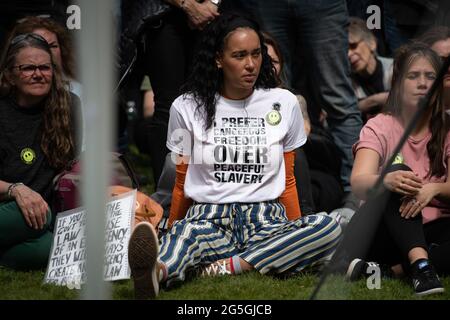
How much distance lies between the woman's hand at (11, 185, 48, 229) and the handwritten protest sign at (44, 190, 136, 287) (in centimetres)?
8

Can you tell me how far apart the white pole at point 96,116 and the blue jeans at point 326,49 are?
8.78ft

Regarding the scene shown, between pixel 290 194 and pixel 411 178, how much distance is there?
0.67 m

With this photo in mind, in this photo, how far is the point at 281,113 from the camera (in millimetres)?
4938

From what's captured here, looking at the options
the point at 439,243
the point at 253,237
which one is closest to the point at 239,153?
the point at 253,237

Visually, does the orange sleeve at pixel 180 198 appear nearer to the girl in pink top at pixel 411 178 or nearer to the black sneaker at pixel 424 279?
the girl in pink top at pixel 411 178

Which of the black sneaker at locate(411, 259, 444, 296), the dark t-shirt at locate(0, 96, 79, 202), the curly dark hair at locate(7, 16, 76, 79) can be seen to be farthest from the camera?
the curly dark hair at locate(7, 16, 76, 79)

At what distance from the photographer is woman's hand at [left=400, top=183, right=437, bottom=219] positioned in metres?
4.48

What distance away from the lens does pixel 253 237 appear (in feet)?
15.5

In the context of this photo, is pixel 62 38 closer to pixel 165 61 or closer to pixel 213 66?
pixel 165 61

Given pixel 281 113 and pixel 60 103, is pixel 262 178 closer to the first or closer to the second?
pixel 281 113

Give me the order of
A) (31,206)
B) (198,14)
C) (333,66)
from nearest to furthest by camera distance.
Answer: (31,206) → (198,14) → (333,66)

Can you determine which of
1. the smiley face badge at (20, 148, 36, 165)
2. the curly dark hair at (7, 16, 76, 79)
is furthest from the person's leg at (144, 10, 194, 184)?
the smiley face badge at (20, 148, 36, 165)

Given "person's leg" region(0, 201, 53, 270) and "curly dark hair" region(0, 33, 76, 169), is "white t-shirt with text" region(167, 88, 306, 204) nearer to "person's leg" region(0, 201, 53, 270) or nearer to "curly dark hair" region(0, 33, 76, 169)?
"curly dark hair" region(0, 33, 76, 169)
